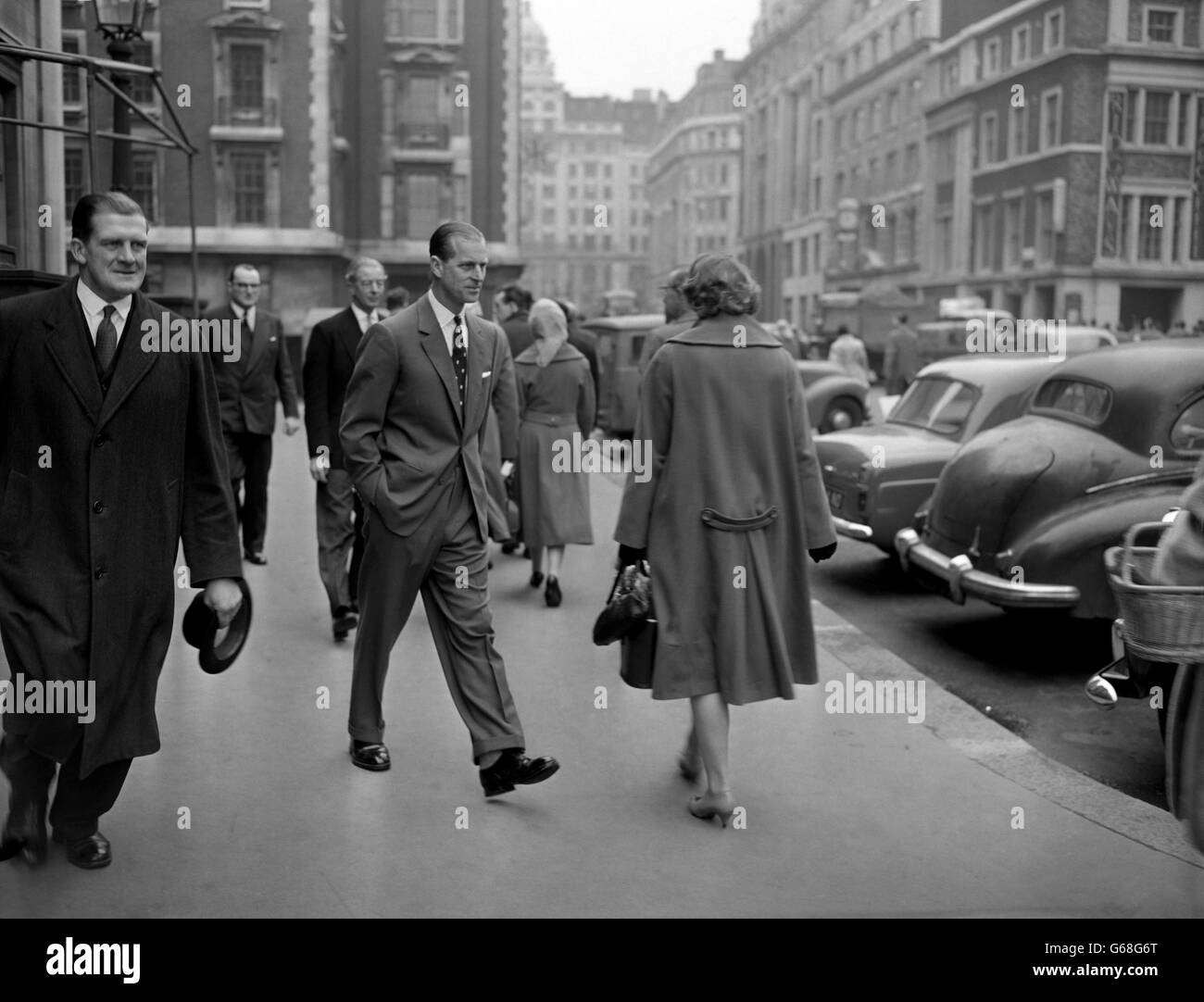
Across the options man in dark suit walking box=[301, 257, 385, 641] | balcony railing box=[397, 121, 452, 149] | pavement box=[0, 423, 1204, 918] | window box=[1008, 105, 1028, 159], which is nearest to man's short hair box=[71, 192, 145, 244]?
pavement box=[0, 423, 1204, 918]

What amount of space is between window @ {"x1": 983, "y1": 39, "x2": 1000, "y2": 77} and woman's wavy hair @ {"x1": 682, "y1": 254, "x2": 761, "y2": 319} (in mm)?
16938

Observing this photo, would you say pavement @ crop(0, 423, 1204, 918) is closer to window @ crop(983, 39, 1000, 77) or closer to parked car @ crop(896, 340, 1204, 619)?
parked car @ crop(896, 340, 1204, 619)

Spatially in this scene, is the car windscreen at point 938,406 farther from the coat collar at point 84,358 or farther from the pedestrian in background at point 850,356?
the pedestrian in background at point 850,356

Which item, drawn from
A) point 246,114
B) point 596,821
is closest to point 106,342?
point 596,821

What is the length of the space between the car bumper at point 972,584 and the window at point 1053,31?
22.0 ft

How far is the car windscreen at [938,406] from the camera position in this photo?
1027 cm

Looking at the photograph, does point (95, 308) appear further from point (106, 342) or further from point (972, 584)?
point (972, 584)

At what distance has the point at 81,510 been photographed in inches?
165

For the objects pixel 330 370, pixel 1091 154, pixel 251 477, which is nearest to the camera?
pixel 330 370

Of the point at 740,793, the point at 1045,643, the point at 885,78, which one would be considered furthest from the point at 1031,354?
the point at 885,78

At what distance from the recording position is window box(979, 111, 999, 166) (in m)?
34.8

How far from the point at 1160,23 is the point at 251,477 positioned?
6.43m

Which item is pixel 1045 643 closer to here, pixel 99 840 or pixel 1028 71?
pixel 99 840
